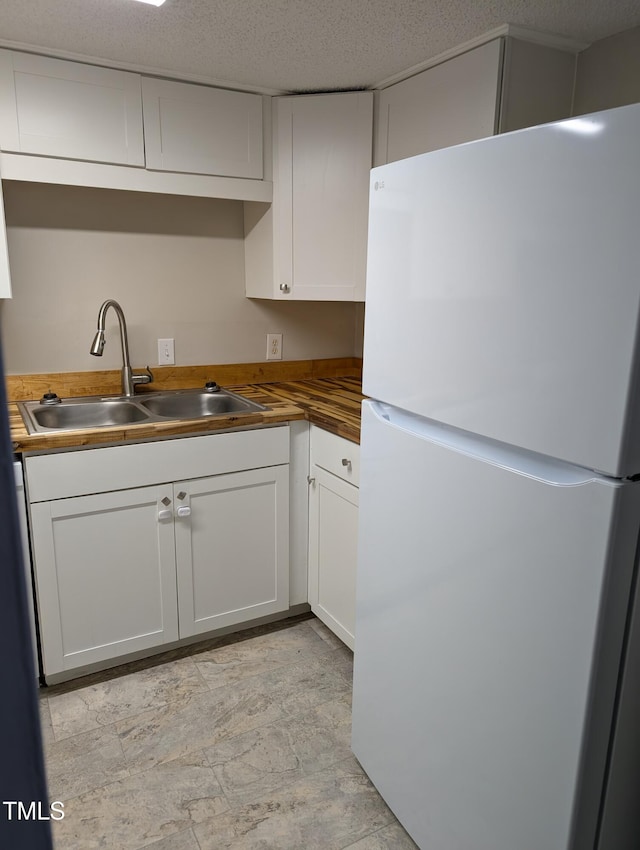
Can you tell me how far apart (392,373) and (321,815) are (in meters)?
1.18

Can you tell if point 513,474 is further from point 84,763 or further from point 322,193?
point 322,193

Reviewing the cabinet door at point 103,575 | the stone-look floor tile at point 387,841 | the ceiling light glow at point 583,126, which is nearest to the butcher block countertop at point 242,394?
the cabinet door at point 103,575

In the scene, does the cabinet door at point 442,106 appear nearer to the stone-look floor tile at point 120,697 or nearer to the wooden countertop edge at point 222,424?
the wooden countertop edge at point 222,424

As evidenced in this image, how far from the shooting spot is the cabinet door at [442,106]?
184cm

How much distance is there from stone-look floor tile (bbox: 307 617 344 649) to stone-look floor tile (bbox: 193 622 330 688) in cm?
2

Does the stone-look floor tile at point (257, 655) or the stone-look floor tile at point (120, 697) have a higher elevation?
the stone-look floor tile at point (257, 655)

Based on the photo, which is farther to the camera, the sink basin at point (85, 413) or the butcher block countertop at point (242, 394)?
the sink basin at point (85, 413)

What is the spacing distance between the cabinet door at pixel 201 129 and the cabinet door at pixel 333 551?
3.97 ft

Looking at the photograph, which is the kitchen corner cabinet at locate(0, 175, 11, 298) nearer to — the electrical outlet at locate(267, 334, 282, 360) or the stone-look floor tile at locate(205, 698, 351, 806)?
the electrical outlet at locate(267, 334, 282, 360)

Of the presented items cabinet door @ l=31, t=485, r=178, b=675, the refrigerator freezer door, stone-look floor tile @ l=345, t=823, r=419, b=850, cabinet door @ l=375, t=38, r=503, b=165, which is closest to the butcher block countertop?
cabinet door @ l=31, t=485, r=178, b=675

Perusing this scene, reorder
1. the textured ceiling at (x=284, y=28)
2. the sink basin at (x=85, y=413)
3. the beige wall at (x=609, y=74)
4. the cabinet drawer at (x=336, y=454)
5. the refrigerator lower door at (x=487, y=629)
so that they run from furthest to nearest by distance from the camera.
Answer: the sink basin at (x=85, y=413) → the cabinet drawer at (x=336, y=454) → the beige wall at (x=609, y=74) → the textured ceiling at (x=284, y=28) → the refrigerator lower door at (x=487, y=629)

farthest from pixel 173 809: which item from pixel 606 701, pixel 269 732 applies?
pixel 606 701

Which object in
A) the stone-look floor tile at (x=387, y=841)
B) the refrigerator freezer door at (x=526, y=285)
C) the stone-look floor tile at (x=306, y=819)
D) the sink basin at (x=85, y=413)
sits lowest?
the stone-look floor tile at (x=387, y=841)

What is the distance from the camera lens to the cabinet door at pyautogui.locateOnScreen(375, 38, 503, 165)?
1843mm
